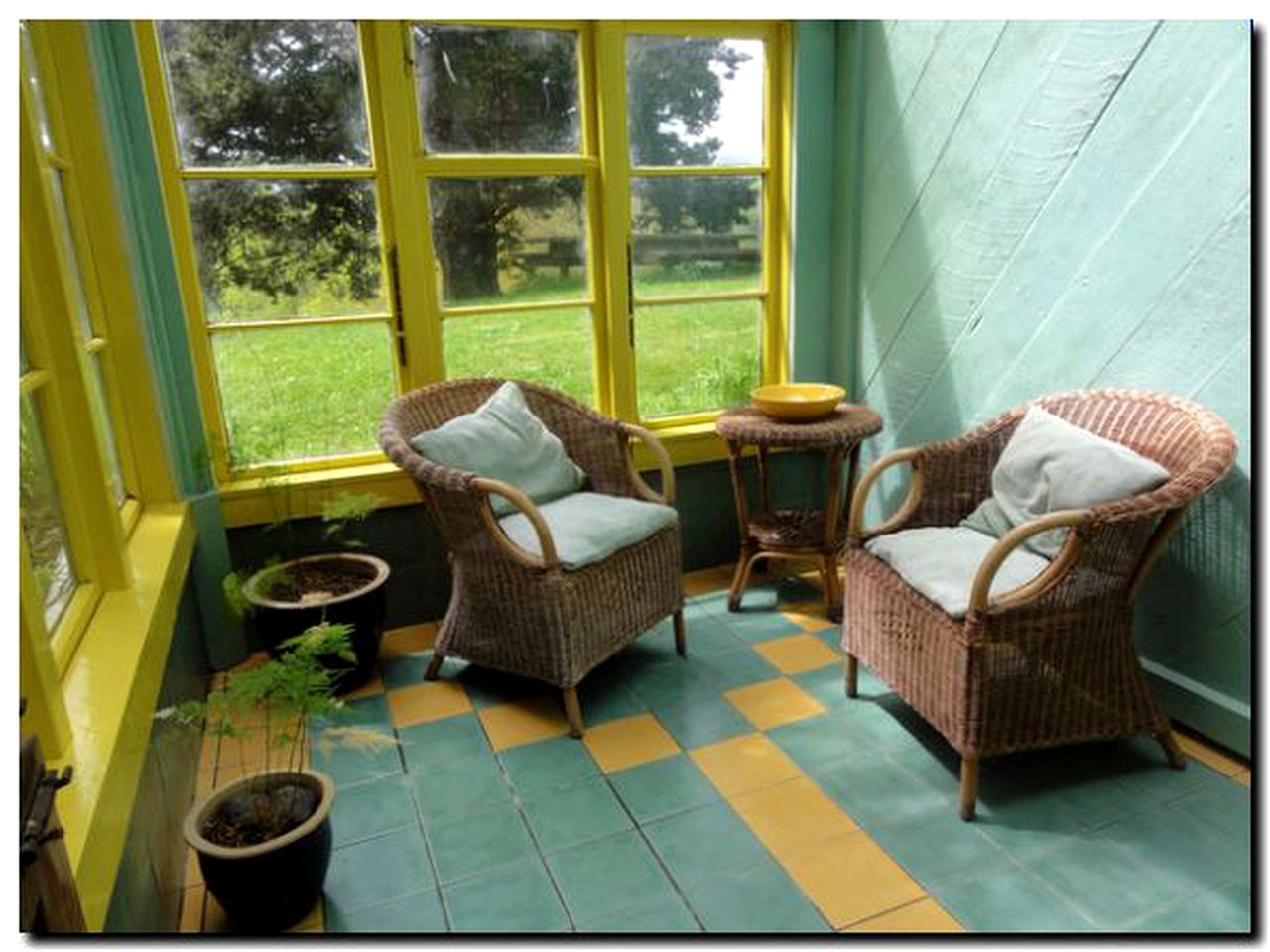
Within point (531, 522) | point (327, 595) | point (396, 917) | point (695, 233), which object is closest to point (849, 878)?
point (396, 917)

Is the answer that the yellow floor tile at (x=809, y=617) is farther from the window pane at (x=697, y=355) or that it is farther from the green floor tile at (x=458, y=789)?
the green floor tile at (x=458, y=789)

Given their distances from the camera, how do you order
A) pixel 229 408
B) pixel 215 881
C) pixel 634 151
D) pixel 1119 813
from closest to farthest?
pixel 215 881 → pixel 1119 813 → pixel 229 408 → pixel 634 151

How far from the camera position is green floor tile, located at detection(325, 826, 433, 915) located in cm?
153

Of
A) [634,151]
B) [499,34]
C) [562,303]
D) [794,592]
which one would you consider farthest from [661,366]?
[499,34]

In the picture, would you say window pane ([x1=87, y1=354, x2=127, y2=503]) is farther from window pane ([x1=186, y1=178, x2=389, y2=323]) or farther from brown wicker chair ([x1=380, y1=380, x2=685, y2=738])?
brown wicker chair ([x1=380, y1=380, x2=685, y2=738])

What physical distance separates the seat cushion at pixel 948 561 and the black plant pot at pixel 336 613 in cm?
130

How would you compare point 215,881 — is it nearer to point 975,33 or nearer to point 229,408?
point 229,408

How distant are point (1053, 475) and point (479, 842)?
4.56 ft

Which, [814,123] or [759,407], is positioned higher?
[814,123]

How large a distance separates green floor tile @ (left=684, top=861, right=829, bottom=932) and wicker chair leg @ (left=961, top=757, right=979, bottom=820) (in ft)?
1.29

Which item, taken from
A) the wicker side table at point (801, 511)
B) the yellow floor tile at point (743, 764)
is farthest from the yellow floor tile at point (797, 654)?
the yellow floor tile at point (743, 764)

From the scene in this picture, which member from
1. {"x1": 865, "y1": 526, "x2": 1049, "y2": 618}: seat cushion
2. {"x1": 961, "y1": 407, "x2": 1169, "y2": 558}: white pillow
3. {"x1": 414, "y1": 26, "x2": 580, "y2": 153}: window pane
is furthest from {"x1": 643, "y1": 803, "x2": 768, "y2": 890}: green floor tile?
{"x1": 414, "y1": 26, "x2": 580, "y2": 153}: window pane

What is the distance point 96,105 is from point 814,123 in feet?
6.57

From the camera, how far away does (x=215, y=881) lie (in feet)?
4.64
